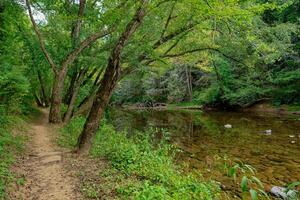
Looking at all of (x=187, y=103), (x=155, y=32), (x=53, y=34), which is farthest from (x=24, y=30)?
(x=187, y=103)

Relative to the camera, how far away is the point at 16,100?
564 inches

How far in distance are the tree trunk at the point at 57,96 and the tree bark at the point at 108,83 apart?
7343 millimetres

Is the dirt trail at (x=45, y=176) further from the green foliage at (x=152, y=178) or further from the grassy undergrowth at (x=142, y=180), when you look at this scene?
the green foliage at (x=152, y=178)

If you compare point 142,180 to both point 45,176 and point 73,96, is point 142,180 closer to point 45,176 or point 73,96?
point 45,176

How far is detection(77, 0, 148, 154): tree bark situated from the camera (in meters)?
7.90

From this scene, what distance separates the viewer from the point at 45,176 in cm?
672

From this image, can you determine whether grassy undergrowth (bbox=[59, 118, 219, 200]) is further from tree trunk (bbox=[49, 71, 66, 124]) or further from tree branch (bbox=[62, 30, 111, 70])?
tree trunk (bbox=[49, 71, 66, 124])

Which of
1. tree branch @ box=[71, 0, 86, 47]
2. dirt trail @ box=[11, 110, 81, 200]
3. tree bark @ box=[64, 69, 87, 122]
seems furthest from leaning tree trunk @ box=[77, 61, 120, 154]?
tree bark @ box=[64, 69, 87, 122]

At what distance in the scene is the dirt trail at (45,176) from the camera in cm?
562

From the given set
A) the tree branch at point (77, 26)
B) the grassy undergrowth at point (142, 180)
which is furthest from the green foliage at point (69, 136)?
the tree branch at point (77, 26)

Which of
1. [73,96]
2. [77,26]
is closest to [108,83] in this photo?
[77,26]

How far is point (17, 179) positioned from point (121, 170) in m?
2.12

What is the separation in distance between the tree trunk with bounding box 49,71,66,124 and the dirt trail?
214 inches

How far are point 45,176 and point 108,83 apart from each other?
9.06ft
